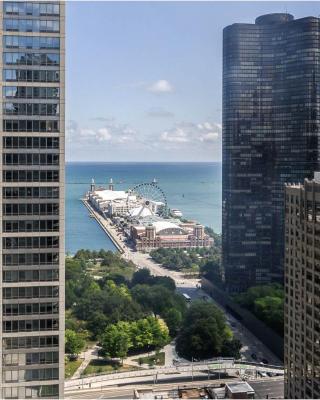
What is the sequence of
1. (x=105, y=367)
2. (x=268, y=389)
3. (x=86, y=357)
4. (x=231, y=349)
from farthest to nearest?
(x=231, y=349) → (x=86, y=357) → (x=105, y=367) → (x=268, y=389)

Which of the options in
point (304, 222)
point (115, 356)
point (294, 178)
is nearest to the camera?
point (304, 222)

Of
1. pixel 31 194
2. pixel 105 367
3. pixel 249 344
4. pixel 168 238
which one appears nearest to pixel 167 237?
pixel 168 238

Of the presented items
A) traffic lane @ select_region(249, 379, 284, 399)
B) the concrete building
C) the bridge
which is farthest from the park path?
the concrete building

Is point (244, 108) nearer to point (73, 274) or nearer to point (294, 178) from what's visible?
point (294, 178)

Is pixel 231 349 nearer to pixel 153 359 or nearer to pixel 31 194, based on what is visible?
pixel 153 359

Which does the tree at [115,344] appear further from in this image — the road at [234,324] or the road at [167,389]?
the road at [234,324]

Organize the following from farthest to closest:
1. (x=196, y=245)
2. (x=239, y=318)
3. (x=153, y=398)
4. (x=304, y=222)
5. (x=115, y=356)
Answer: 1. (x=196, y=245)
2. (x=239, y=318)
3. (x=115, y=356)
4. (x=153, y=398)
5. (x=304, y=222)

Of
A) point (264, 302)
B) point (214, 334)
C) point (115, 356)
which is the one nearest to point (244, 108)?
point (264, 302)

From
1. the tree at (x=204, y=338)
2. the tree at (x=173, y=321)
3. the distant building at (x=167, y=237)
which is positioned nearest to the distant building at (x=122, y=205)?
the distant building at (x=167, y=237)
